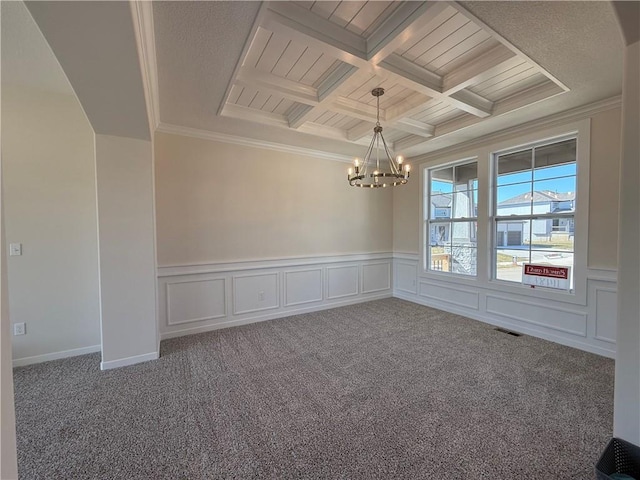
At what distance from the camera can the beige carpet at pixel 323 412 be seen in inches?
66.3

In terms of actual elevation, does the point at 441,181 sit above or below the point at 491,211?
above

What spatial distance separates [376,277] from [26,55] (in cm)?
522

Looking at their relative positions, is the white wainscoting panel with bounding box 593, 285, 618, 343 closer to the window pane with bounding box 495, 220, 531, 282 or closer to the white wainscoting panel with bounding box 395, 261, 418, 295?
the window pane with bounding box 495, 220, 531, 282

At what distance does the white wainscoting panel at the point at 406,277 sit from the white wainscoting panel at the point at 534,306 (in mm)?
19

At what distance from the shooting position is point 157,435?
1.91 meters

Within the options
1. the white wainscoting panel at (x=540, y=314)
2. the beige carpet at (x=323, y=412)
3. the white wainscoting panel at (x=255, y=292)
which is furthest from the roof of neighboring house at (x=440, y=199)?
the white wainscoting panel at (x=255, y=292)

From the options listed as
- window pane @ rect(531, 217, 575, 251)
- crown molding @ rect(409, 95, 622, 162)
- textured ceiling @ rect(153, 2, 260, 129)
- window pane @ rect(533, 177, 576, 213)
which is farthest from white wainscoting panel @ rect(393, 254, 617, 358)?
textured ceiling @ rect(153, 2, 260, 129)

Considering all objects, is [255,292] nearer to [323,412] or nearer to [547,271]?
[323,412]

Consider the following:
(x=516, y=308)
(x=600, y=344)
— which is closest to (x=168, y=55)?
(x=516, y=308)

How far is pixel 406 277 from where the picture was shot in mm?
5316

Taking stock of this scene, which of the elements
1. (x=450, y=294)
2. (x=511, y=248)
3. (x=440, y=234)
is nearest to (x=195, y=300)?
(x=450, y=294)

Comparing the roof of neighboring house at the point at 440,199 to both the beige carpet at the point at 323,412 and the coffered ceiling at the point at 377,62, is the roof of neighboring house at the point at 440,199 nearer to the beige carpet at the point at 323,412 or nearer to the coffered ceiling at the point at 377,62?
the coffered ceiling at the point at 377,62

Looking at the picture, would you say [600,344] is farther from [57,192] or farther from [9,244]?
[9,244]

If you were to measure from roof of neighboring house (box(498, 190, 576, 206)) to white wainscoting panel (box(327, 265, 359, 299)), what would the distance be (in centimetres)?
256
